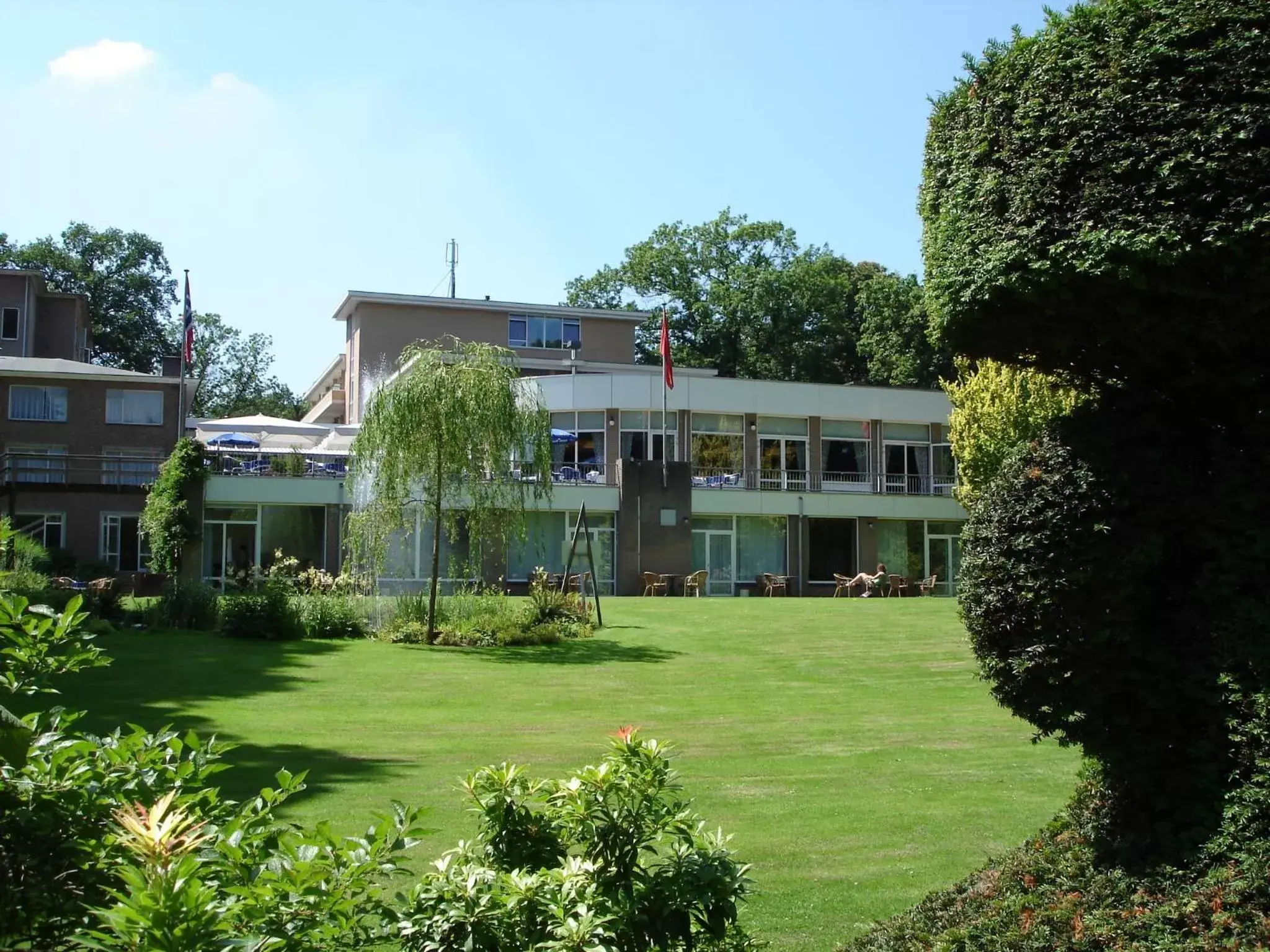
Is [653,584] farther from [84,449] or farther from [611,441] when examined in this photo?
[84,449]

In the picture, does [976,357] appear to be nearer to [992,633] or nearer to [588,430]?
[992,633]

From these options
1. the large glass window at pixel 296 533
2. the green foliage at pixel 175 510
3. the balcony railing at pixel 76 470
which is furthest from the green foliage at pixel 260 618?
the balcony railing at pixel 76 470

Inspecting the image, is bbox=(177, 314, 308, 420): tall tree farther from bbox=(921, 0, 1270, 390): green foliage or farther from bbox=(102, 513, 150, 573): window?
bbox=(921, 0, 1270, 390): green foliage

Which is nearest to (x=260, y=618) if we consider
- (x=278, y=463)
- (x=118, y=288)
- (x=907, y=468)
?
(x=278, y=463)

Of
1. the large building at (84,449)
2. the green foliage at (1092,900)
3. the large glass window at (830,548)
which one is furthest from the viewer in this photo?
the large glass window at (830,548)

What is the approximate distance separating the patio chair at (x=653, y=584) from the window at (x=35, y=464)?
1923 cm

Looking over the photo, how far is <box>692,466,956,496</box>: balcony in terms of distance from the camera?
42.8 m

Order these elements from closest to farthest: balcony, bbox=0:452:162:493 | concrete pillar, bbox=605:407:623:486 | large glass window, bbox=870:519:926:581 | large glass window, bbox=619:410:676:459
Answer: balcony, bbox=0:452:162:493 < concrete pillar, bbox=605:407:623:486 < large glass window, bbox=619:410:676:459 < large glass window, bbox=870:519:926:581

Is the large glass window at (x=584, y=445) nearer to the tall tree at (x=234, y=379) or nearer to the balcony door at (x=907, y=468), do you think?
the balcony door at (x=907, y=468)

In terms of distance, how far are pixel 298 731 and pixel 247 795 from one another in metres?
3.68

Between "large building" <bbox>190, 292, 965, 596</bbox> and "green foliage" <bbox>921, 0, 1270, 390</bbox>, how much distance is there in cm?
3090

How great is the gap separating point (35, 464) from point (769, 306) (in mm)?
40425

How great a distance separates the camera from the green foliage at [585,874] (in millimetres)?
3826

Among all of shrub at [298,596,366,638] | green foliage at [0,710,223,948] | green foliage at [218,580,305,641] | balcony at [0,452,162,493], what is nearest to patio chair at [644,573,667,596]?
shrub at [298,596,366,638]
